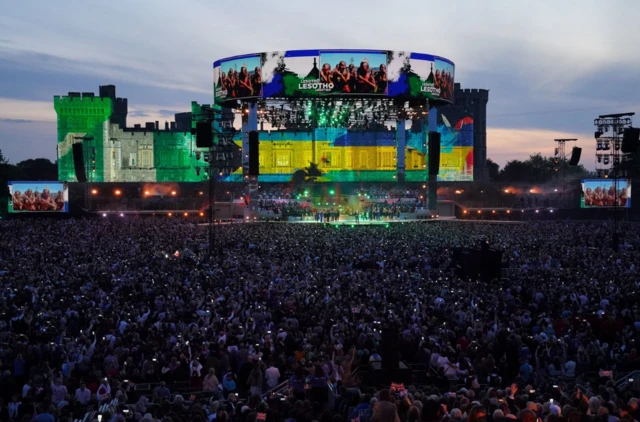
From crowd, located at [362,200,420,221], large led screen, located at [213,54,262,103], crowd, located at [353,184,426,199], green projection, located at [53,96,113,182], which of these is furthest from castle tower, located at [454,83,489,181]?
green projection, located at [53,96,113,182]

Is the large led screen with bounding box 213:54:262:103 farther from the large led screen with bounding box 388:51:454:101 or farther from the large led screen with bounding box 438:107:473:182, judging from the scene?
the large led screen with bounding box 438:107:473:182

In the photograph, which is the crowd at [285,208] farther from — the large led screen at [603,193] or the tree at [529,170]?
the tree at [529,170]

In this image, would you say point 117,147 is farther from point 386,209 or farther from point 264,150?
point 386,209

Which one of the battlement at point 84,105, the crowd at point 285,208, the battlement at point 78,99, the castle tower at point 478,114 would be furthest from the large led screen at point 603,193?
the battlement at point 78,99

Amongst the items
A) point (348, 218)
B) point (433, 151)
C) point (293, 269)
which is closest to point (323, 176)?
point (348, 218)

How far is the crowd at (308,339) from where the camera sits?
27.7ft

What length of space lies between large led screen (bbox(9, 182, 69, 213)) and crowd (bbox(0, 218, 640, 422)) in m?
33.2

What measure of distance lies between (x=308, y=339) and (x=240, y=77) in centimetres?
4867

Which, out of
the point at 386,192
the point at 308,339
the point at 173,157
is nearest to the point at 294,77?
the point at 386,192

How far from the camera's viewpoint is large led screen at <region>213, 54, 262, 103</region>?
58469 mm

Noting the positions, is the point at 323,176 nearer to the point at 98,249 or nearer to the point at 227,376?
the point at 98,249

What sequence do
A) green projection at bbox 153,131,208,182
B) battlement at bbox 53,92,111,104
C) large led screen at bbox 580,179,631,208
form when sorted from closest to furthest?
large led screen at bbox 580,179,631,208 → green projection at bbox 153,131,208,182 → battlement at bbox 53,92,111,104

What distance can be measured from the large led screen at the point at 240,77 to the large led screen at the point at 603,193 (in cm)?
2760

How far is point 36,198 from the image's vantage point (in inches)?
2194
